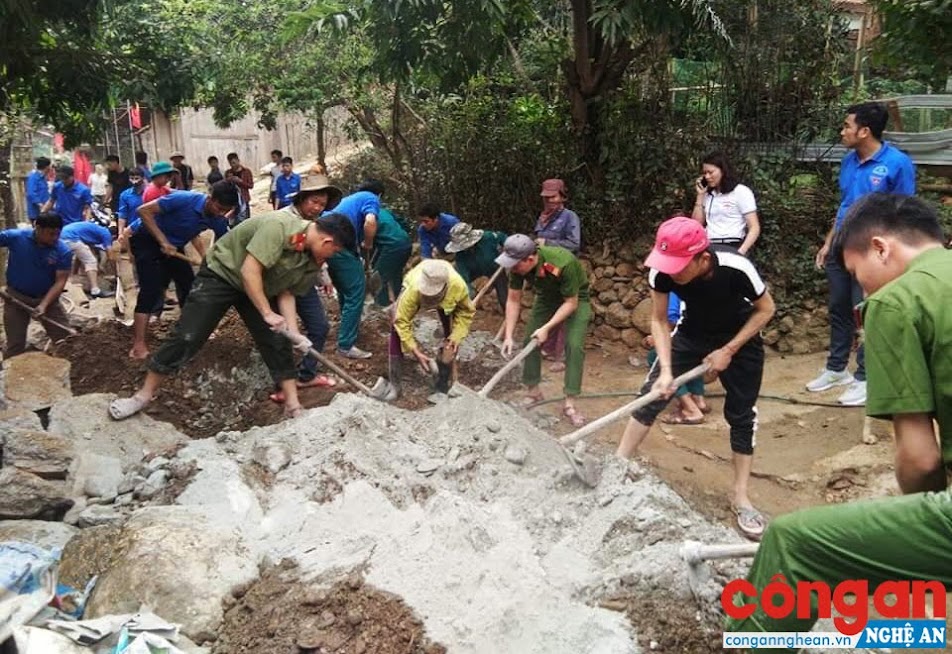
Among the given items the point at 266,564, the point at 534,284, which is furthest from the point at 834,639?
the point at 534,284

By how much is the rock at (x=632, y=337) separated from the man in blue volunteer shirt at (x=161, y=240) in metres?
3.87

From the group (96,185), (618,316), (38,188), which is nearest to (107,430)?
(618,316)

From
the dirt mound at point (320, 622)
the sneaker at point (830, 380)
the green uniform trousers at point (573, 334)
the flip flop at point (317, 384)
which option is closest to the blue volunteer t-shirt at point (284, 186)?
the flip flop at point (317, 384)

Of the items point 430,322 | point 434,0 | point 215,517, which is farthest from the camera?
point 430,322

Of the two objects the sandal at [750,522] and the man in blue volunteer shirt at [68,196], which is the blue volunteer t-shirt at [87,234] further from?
the sandal at [750,522]

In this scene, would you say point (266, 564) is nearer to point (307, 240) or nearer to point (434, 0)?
point (307, 240)

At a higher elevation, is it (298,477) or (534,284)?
(534,284)

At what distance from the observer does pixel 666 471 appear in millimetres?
4852

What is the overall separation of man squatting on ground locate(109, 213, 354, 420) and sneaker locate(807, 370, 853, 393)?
3563 millimetres

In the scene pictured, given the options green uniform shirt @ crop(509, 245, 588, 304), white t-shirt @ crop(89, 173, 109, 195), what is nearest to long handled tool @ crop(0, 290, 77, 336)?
green uniform shirt @ crop(509, 245, 588, 304)

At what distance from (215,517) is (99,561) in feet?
1.74

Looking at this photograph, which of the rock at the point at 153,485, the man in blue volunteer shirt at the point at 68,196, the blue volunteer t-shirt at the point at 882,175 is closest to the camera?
the rock at the point at 153,485

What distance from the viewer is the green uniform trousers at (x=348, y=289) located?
6.34 m

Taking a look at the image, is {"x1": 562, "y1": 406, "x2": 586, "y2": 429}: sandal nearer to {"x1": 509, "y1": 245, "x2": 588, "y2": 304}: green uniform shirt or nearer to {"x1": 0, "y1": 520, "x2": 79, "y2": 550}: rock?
{"x1": 509, "y1": 245, "x2": 588, "y2": 304}: green uniform shirt
